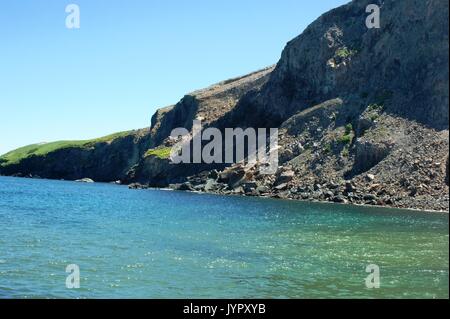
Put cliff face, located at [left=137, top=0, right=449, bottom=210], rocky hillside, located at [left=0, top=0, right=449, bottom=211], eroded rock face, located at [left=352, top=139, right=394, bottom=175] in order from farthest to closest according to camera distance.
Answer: eroded rock face, located at [left=352, top=139, right=394, bottom=175] < rocky hillside, located at [left=0, top=0, right=449, bottom=211] < cliff face, located at [left=137, top=0, right=449, bottom=210]

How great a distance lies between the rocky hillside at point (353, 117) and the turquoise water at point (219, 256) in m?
36.9

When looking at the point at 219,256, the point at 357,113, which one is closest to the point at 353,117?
the point at 357,113

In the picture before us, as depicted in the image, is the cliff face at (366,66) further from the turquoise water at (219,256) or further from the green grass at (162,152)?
the turquoise water at (219,256)

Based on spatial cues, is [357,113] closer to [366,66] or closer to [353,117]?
[353,117]

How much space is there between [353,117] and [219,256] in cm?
9307

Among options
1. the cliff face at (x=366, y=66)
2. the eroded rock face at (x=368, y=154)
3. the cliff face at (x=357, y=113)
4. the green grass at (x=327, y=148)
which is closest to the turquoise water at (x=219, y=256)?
the cliff face at (x=357, y=113)

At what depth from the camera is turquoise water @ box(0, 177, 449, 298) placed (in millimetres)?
25047

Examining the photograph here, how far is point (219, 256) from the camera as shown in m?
34.6

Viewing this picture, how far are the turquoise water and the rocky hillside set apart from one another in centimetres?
3693

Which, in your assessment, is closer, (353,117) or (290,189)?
(290,189)

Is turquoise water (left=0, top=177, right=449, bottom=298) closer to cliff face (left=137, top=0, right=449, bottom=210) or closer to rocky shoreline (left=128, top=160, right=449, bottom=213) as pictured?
rocky shoreline (left=128, top=160, right=449, bottom=213)

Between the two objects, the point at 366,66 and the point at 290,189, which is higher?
the point at 366,66

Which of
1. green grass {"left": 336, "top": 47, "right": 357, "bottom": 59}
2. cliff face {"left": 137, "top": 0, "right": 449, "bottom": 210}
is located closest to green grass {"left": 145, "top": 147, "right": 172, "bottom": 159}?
cliff face {"left": 137, "top": 0, "right": 449, "bottom": 210}

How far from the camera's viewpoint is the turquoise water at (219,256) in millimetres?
25047
